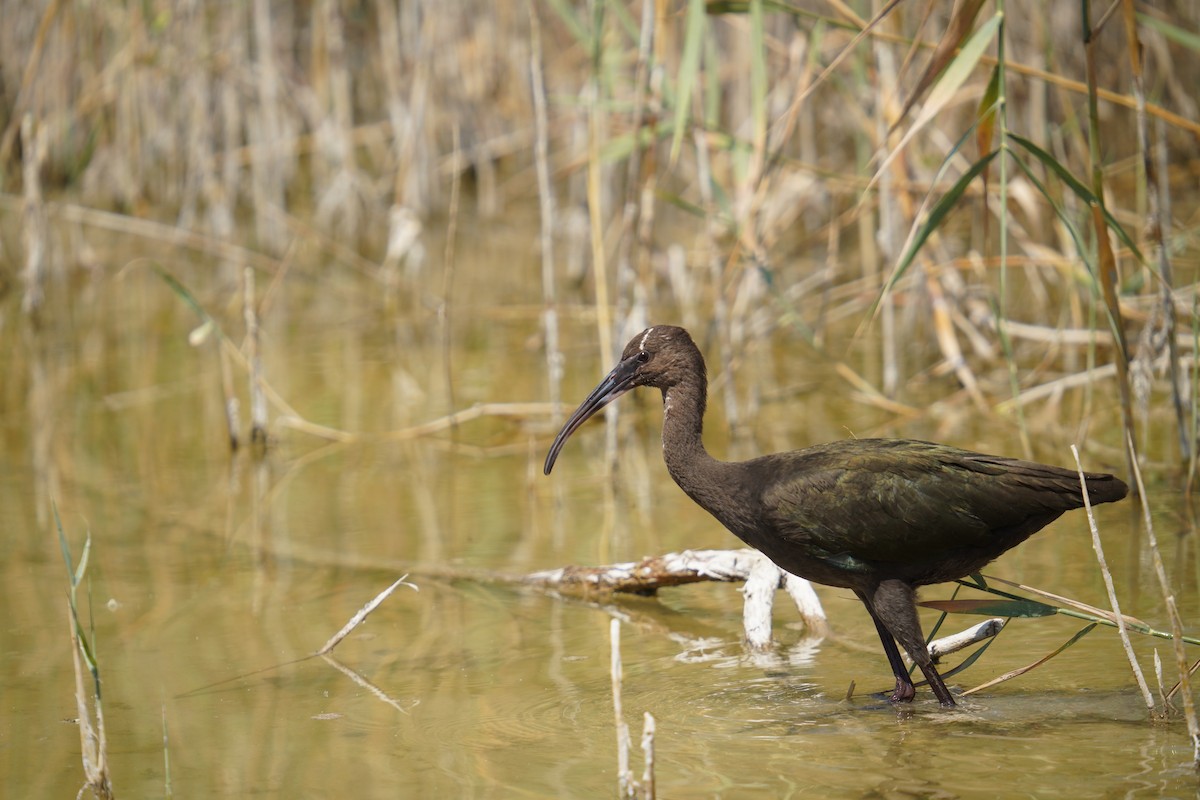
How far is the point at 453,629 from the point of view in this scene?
177 inches

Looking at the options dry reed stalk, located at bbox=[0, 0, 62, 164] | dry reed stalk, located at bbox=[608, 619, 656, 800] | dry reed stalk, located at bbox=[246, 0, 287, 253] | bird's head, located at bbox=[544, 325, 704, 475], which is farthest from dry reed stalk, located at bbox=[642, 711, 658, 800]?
dry reed stalk, located at bbox=[246, 0, 287, 253]

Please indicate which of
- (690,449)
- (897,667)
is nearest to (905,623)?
(897,667)

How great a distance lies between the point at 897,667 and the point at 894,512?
39cm

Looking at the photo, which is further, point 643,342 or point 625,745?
point 643,342

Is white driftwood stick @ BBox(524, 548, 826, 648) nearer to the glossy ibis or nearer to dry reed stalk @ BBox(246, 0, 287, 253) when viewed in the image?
the glossy ibis

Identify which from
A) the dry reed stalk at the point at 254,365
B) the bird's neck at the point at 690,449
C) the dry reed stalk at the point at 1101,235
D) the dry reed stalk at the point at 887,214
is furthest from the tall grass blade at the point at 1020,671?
the dry reed stalk at the point at 254,365

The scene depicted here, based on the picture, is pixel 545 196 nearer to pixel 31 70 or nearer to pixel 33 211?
pixel 31 70

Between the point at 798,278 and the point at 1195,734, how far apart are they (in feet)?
20.7

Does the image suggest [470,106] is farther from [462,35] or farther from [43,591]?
[43,591]

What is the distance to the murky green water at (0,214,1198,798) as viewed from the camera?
3.38 m

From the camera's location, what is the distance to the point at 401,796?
129 inches

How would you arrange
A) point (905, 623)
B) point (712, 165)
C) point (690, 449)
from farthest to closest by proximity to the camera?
point (712, 165) < point (690, 449) < point (905, 623)

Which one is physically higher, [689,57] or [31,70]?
[31,70]

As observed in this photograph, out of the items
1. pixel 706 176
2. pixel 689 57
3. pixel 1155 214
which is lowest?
pixel 1155 214
